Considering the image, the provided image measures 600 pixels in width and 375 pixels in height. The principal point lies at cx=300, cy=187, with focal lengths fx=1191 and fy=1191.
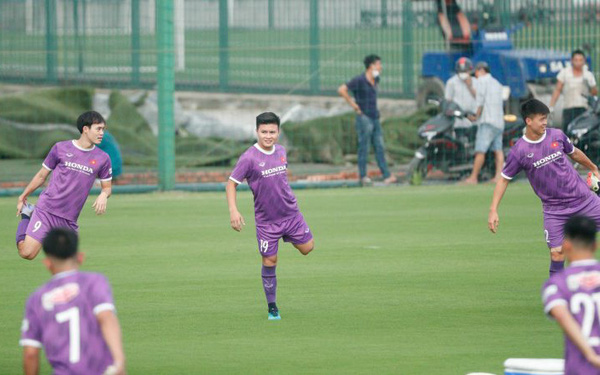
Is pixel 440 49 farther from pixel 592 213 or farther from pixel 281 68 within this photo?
pixel 592 213

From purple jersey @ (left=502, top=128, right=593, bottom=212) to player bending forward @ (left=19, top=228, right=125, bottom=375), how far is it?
5634 mm

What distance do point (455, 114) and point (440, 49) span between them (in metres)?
5.50

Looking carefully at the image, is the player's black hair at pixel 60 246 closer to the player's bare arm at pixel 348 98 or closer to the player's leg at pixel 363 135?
the player's bare arm at pixel 348 98

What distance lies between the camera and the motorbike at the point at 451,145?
21.4 meters

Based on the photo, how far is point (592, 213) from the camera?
1089 cm

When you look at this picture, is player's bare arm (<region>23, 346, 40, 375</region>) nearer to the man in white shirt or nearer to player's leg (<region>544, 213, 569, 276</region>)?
player's leg (<region>544, 213, 569, 276</region>)

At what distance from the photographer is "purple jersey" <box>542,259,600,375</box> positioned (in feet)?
19.5

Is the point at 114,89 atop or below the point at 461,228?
atop

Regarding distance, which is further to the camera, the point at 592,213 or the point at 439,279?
the point at 439,279

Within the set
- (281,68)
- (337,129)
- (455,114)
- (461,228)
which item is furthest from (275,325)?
(281,68)

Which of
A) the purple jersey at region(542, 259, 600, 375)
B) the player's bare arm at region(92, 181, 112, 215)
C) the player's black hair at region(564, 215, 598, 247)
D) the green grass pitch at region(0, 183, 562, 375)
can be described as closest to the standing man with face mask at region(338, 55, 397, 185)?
the green grass pitch at region(0, 183, 562, 375)

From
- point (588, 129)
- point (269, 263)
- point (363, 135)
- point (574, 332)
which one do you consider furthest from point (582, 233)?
point (363, 135)

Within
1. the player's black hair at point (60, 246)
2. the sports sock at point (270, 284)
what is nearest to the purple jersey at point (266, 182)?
the sports sock at point (270, 284)

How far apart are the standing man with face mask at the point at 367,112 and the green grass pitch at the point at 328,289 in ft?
7.53
